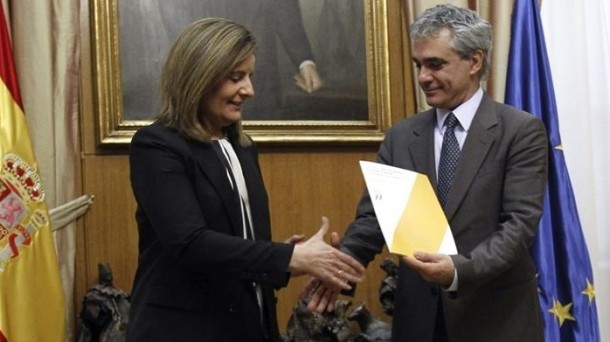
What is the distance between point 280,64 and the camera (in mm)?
4273

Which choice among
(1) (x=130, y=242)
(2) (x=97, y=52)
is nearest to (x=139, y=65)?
(2) (x=97, y=52)

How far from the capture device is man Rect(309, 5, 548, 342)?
2.49m

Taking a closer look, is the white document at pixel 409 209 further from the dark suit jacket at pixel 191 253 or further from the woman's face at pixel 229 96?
the woman's face at pixel 229 96

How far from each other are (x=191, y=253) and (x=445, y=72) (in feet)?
3.12

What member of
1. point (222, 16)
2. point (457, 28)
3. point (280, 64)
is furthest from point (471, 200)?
point (222, 16)

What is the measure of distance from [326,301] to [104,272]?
56.3 inches

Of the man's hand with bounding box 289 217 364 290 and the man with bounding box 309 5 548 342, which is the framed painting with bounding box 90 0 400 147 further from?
the man's hand with bounding box 289 217 364 290

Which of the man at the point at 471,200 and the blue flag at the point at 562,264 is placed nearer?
the man at the point at 471,200

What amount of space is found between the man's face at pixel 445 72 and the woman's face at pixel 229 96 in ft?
1.78

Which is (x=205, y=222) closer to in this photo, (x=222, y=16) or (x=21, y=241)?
(x=21, y=241)

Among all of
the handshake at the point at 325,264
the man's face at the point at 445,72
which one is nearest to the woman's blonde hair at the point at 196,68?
the handshake at the point at 325,264

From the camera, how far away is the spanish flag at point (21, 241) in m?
3.40

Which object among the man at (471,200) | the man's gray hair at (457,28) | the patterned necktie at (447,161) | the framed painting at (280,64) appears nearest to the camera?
the man at (471,200)

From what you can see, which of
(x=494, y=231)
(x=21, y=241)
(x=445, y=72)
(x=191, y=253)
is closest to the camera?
(x=191, y=253)
